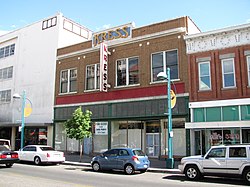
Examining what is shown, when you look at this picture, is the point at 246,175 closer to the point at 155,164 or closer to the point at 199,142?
the point at 199,142

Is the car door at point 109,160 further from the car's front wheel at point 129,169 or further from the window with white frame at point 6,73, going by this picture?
the window with white frame at point 6,73

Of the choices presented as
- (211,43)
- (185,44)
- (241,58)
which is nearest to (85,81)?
(185,44)

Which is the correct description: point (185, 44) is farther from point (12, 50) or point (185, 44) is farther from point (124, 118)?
point (12, 50)

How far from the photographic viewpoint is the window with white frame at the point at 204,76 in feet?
63.4

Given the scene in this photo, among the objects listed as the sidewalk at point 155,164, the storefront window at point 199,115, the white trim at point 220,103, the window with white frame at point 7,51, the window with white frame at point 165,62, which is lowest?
the sidewalk at point 155,164

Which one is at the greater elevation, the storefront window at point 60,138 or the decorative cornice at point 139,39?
the decorative cornice at point 139,39

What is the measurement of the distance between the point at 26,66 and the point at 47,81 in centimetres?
482

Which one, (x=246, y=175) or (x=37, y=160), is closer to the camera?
(x=246, y=175)

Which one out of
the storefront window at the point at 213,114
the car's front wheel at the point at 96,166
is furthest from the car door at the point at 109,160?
the storefront window at the point at 213,114

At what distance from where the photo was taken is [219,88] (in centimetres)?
1872

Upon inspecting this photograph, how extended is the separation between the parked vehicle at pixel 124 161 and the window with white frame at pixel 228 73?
8043mm

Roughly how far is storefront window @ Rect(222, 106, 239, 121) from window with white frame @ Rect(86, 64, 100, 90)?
37.3ft

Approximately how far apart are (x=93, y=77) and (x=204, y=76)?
10560mm

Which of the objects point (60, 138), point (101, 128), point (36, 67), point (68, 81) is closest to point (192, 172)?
point (101, 128)
